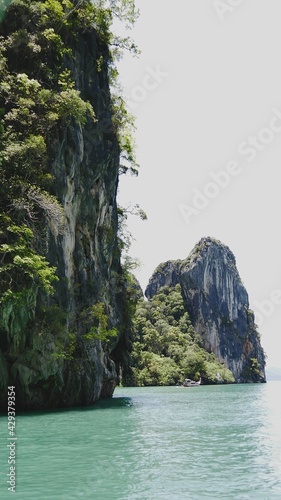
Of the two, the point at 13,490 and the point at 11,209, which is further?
the point at 11,209

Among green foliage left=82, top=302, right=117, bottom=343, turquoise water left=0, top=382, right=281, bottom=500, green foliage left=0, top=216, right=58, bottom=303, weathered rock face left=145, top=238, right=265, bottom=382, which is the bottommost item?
turquoise water left=0, top=382, right=281, bottom=500

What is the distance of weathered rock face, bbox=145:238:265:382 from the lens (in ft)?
291

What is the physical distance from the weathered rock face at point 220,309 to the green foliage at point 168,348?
8.53 ft

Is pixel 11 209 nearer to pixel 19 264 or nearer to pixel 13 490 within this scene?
pixel 19 264

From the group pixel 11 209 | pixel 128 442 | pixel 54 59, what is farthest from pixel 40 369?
pixel 54 59

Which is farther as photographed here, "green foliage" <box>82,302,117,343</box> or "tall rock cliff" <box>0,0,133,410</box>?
"green foliage" <box>82,302,117,343</box>

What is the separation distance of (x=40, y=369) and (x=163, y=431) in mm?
5757

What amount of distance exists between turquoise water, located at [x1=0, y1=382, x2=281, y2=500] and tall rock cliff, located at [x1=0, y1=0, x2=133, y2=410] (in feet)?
10.2

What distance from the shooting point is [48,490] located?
5824 millimetres

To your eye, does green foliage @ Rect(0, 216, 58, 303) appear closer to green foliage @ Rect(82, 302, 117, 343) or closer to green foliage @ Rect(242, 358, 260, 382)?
green foliage @ Rect(82, 302, 117, 343)

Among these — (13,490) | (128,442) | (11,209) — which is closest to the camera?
(13,490)

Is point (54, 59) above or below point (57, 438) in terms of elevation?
above

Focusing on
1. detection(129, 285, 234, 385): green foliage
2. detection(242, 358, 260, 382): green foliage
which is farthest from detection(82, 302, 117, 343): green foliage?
detection(242, 358, 260, 382): green foliage

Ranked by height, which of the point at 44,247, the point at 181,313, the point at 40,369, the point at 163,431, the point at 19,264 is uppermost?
the point at 181,313
